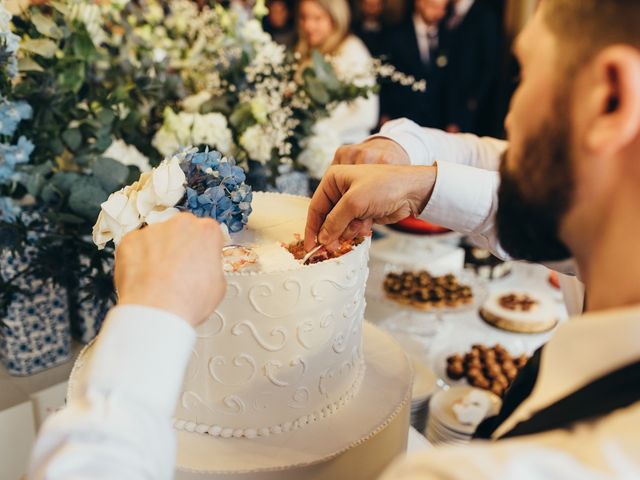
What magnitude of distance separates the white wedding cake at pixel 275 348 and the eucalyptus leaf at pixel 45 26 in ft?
2.57

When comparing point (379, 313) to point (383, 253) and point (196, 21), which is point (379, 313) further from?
point (196, 21)

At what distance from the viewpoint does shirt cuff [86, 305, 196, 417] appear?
25.5 inches

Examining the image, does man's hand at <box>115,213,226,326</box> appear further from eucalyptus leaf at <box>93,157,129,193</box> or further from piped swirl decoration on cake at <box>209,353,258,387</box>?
eucalyptus leaf at <box>93,157,129,193</box>

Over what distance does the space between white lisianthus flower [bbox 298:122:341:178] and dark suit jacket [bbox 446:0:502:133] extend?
3.07 m

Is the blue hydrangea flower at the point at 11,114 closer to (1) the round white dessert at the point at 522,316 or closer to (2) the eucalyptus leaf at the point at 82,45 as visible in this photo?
(2) the eucalyptus leaf at the point at 82,45

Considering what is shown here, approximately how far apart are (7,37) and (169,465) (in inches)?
40.1

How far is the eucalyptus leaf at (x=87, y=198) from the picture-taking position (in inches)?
53.6

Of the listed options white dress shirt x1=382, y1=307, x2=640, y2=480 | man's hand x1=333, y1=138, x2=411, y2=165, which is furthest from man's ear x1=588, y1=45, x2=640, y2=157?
man's hand x1=333, y1=138, x2=411, y2=165

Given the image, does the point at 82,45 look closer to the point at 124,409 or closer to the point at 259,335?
the point at 259,335

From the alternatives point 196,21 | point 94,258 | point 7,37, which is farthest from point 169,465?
point 196,21

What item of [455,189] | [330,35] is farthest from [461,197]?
[330,35]

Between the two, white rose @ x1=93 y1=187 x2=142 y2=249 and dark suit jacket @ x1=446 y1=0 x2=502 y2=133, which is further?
dark suit jacket @ x1=446 y1=0 x2=502 y2=133

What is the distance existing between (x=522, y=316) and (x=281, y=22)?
11.4 ft

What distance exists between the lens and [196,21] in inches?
82.3
